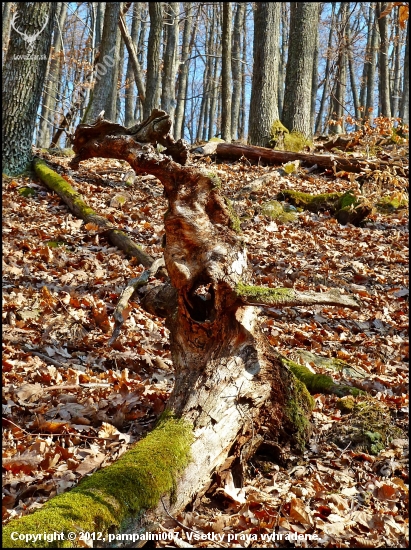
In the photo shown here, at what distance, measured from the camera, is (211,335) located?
3.45 metres

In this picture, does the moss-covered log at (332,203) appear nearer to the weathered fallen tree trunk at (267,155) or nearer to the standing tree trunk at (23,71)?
the weathered fallen tree trunk at (267,155)

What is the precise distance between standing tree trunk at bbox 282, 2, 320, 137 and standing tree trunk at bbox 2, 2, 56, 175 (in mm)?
5747

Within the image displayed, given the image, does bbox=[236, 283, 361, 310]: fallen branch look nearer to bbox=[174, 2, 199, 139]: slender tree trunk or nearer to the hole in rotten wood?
the hole in rotten wood

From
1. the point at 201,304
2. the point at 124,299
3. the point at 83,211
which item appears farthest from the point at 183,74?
the point at 201,304

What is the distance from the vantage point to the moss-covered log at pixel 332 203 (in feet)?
28.1

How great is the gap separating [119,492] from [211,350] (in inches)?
47.9

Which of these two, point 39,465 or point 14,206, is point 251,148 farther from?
point 39,465

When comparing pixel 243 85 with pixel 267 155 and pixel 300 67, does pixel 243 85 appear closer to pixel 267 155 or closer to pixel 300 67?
pixel 300 67

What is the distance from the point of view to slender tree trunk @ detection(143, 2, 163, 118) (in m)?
12.2

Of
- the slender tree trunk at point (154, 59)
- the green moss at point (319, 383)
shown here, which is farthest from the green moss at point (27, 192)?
the green moss at point (319, 383)

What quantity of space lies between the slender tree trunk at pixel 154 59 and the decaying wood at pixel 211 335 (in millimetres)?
8649

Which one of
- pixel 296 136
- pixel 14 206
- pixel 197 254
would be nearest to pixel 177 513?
pixel 197 254

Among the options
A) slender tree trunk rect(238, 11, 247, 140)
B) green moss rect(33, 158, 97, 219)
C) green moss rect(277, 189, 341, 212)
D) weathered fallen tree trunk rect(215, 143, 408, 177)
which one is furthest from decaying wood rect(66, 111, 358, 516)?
slender tree trunk rect(238, 11, 247, 140)

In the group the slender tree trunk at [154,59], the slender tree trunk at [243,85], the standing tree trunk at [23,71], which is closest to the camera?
the standing tree trunk at [23,71]
